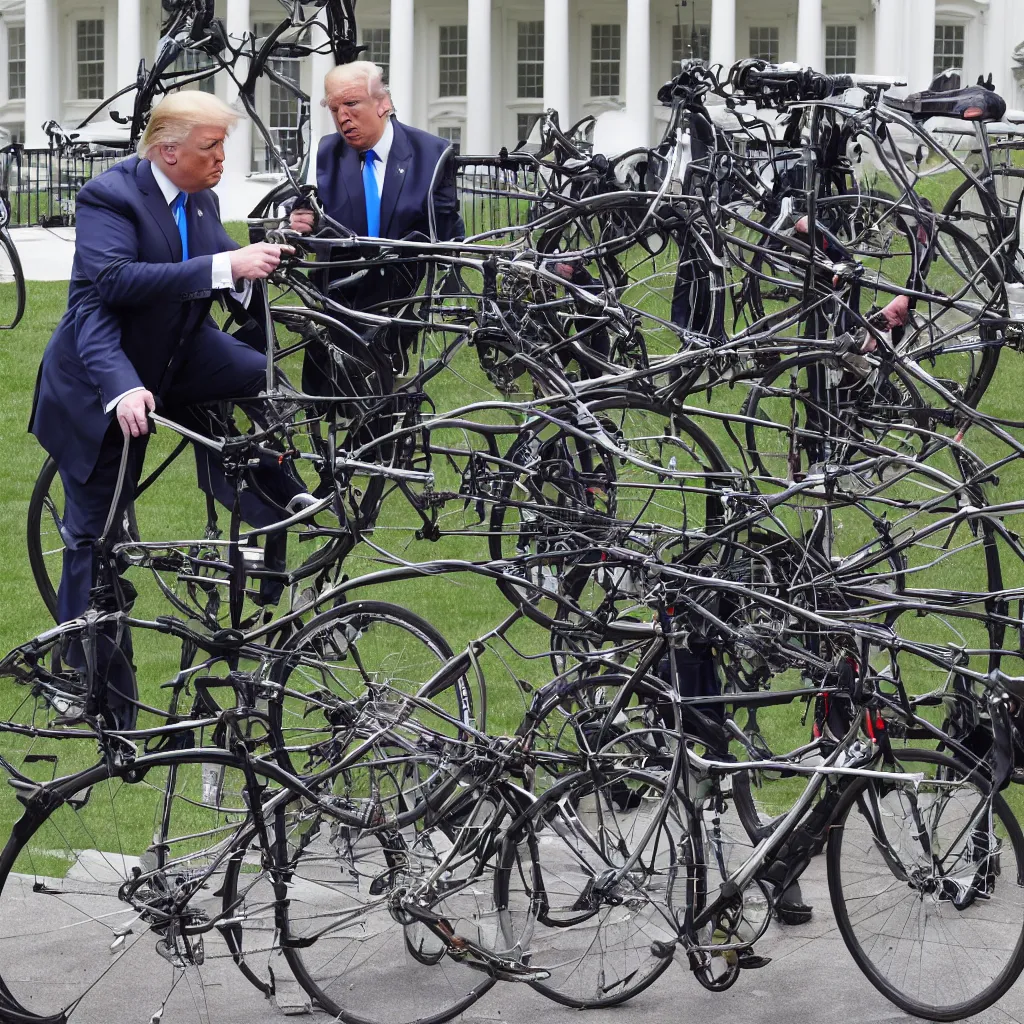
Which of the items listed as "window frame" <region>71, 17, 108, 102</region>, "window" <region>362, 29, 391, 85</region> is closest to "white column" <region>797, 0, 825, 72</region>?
"window" <region>362, 29, 391, 85</region>

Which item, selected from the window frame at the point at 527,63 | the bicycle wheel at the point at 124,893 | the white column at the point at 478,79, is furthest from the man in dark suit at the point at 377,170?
the window frame at the point at 527,63

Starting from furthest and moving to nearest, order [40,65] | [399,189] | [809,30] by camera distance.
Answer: [40,65] < [809,30] < [399,189]

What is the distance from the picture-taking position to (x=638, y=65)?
51.5m

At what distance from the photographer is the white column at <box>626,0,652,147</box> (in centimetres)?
5134

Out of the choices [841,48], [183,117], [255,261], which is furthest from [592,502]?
[841,48]

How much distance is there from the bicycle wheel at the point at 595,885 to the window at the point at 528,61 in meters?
53.1

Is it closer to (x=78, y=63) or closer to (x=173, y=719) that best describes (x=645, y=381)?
(x=173, y=719)

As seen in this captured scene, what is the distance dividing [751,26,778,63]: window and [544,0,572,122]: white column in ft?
19.1

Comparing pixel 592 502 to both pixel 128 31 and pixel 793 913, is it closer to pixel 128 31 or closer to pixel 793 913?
pixel 793 913

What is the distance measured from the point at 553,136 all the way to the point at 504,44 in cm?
5021

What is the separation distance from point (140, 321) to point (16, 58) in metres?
54.6

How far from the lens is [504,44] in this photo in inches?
2212

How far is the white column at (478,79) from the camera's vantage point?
5241 centimetres

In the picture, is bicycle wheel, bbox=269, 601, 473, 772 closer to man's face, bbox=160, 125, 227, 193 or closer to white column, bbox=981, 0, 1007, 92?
man's face, bbox=160, 125, 227, 193
